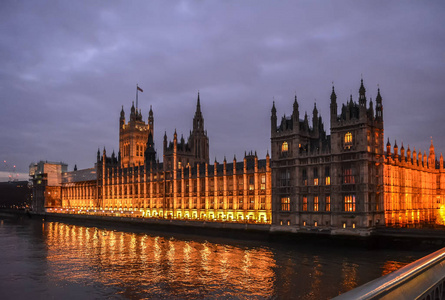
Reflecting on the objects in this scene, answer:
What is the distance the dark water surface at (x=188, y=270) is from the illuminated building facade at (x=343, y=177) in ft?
23.3

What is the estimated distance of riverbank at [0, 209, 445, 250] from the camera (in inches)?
2465

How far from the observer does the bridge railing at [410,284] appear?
259 inches

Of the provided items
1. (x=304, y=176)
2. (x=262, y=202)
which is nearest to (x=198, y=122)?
(x=262, y=202)

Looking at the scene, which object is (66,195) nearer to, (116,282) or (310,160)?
(310,160)

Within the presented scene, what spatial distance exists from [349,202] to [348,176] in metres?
4.76

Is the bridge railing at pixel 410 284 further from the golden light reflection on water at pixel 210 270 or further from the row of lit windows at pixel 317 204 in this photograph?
the row of lit windows at pixel 317 204

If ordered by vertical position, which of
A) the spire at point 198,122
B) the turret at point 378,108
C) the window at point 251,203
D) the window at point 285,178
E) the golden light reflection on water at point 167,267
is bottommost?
the golden light reflection on water at point 167,267

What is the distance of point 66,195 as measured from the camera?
653 ft

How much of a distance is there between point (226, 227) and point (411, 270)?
8423cm

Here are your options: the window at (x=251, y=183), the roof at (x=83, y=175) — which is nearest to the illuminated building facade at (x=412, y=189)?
the window at (x=251, y=183)

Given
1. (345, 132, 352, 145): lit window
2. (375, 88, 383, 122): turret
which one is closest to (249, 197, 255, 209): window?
(345, 132, 352, 145): lit window

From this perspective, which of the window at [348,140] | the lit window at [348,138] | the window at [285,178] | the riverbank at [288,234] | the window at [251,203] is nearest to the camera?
the riverbank at [288,234]

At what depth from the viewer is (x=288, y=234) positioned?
78.9m

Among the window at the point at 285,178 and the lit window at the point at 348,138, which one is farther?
the window at the point at 285,178
